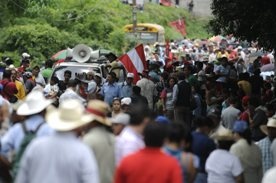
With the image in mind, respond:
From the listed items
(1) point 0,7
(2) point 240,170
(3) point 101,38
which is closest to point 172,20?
(3) point 101,38

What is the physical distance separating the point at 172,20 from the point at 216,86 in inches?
2109

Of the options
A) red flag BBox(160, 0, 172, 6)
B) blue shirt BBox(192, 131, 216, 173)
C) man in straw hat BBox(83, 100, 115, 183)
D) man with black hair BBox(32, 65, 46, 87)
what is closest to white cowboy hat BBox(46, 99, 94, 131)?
man in straw hat BBox(83, 100, 115, 183)

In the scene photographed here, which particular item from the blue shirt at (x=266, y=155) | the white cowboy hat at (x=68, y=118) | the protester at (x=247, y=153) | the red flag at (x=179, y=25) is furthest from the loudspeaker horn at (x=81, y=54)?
the red flag at (x=179, y=25)

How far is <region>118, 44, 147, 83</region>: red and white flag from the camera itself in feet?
77.7

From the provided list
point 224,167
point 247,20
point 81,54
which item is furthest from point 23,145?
point 81,54

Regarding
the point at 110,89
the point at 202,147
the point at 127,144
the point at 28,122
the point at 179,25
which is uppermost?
the point at 28,122

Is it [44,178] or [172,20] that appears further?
[172,20]

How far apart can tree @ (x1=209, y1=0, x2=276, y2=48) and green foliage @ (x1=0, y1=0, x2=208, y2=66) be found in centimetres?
1160

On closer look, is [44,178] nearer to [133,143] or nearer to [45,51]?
[133,143]

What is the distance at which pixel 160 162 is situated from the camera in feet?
26.1

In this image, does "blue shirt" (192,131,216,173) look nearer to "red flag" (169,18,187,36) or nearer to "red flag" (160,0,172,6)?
"red flag" (169,18,187,36)

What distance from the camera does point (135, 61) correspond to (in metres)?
24.0

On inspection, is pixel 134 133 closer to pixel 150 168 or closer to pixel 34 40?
pixel 150 168

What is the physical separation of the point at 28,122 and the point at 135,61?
48.7 feet
